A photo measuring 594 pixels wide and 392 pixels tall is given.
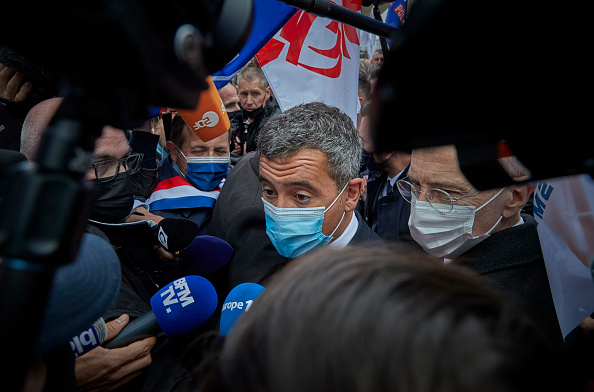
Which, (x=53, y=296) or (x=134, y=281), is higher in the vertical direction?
(x=53, y=296)

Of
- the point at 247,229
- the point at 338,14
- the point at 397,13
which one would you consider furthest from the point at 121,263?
the point at 397,13

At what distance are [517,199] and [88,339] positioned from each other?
6.52 feet

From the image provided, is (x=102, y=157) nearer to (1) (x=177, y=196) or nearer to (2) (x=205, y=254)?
(2) (x=205, y=254)

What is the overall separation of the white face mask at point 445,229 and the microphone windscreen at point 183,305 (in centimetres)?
122

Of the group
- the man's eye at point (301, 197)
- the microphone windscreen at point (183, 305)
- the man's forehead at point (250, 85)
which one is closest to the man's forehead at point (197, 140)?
the man's eye at point (301, 197)

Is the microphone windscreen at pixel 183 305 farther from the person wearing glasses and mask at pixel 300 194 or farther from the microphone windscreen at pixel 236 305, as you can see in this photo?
the person wearing glasses and mask at pixel 300 194

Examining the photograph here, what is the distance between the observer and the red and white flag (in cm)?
312

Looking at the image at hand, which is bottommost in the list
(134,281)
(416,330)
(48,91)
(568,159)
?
(134,281)

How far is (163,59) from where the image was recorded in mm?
516

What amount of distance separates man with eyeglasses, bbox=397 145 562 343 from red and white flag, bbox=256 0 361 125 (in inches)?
38.9

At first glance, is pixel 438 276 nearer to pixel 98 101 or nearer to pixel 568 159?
pixel 568 159

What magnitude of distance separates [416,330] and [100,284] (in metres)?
0.68

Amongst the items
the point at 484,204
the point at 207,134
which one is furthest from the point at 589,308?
the point at 207,134

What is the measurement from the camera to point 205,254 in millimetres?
2324
